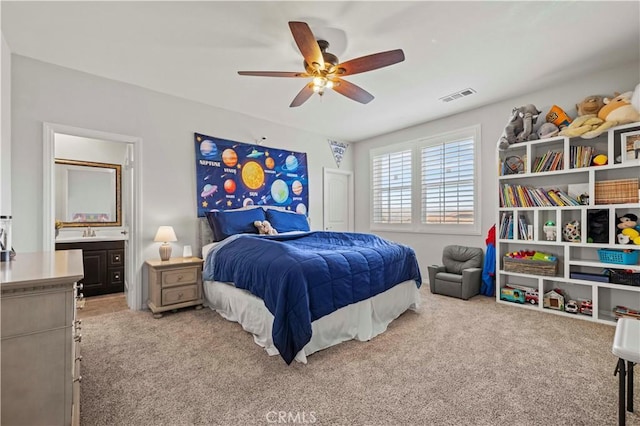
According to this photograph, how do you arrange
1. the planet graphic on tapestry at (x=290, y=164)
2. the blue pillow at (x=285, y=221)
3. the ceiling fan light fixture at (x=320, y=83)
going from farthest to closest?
the planet graphic on tapestry at (x=290, y=164)
the blue pillow at (x=285, y=221)
the ceiling fan light fixture at (x=320, y=83)

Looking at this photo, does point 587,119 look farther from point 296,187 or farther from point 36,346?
point 36,346

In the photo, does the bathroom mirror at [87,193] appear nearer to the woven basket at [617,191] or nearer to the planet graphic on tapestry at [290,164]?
the planet graphic on tapestry at [290,164]

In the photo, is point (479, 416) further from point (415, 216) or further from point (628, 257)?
point (415, 216)

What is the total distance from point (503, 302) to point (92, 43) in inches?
197

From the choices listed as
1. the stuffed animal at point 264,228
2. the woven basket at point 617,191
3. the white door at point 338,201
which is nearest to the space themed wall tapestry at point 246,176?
the white door at point 338,201

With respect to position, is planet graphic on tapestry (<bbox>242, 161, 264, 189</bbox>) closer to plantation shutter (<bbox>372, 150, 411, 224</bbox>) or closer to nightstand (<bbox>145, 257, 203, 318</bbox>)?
nightstand (<bbox>145, 257, 203, 318</bbox>)

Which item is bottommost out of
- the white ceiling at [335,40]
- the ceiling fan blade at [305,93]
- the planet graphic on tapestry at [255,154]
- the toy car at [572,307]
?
the toy car at [572,307]

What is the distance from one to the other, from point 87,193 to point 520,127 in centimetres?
597

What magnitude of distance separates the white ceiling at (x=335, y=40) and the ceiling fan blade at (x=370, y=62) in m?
0.32

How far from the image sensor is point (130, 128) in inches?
132

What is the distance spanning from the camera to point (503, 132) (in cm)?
375

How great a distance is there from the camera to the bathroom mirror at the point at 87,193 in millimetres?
4191

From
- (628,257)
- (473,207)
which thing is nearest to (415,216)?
(473,207)

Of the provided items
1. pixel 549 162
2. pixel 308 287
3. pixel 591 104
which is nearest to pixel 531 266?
pixel 549 162
